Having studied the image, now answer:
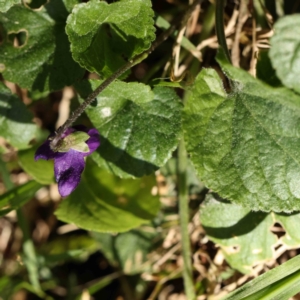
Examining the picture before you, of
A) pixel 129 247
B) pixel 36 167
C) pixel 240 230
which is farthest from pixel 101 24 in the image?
pixel 129 247

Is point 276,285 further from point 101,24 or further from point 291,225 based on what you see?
point 101,24

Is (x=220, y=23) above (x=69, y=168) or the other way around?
above

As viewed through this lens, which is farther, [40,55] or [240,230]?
[240,230]

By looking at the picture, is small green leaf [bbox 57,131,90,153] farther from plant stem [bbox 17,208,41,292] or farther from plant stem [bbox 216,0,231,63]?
plant stem [bbox 17,208,41,292]

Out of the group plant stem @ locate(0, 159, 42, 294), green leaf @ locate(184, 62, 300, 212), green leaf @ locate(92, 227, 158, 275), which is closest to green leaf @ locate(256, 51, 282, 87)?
green leaf @ locate(184, 62, 300, 212)

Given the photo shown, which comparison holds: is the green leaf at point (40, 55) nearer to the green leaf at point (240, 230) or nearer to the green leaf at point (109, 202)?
the green leaf at point (109, 202)

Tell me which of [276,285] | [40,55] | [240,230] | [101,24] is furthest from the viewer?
[240,230]
